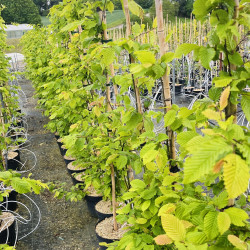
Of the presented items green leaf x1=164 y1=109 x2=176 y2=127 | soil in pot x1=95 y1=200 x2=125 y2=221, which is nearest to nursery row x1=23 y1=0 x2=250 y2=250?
green leaf x1=164 y1=109 x2=176 y2=127

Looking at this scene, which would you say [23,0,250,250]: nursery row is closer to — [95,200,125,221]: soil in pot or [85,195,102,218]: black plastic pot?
[95,200,125,221]: soil in pot

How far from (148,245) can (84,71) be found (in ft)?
6.18

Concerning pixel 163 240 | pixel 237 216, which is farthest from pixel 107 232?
pixel 237 216

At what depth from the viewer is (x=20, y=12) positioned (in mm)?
38000

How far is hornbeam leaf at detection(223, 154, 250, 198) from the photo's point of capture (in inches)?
25.6

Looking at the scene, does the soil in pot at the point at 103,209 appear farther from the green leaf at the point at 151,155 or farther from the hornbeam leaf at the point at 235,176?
the hornbeam leaf at the point at 235,176

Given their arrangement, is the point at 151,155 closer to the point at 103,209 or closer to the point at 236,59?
the point at 236,59

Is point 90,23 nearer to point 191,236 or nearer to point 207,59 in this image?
point 207,59

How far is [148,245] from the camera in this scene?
1392 mm

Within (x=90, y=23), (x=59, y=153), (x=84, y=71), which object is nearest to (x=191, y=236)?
(x=90, y=23)

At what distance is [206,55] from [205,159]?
1.46ft

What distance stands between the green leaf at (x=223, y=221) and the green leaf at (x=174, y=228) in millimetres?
Answer: 120

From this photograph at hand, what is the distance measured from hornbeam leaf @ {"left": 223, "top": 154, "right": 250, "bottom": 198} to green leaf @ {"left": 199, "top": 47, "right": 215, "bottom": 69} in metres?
0.40

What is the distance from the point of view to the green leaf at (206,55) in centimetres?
96
